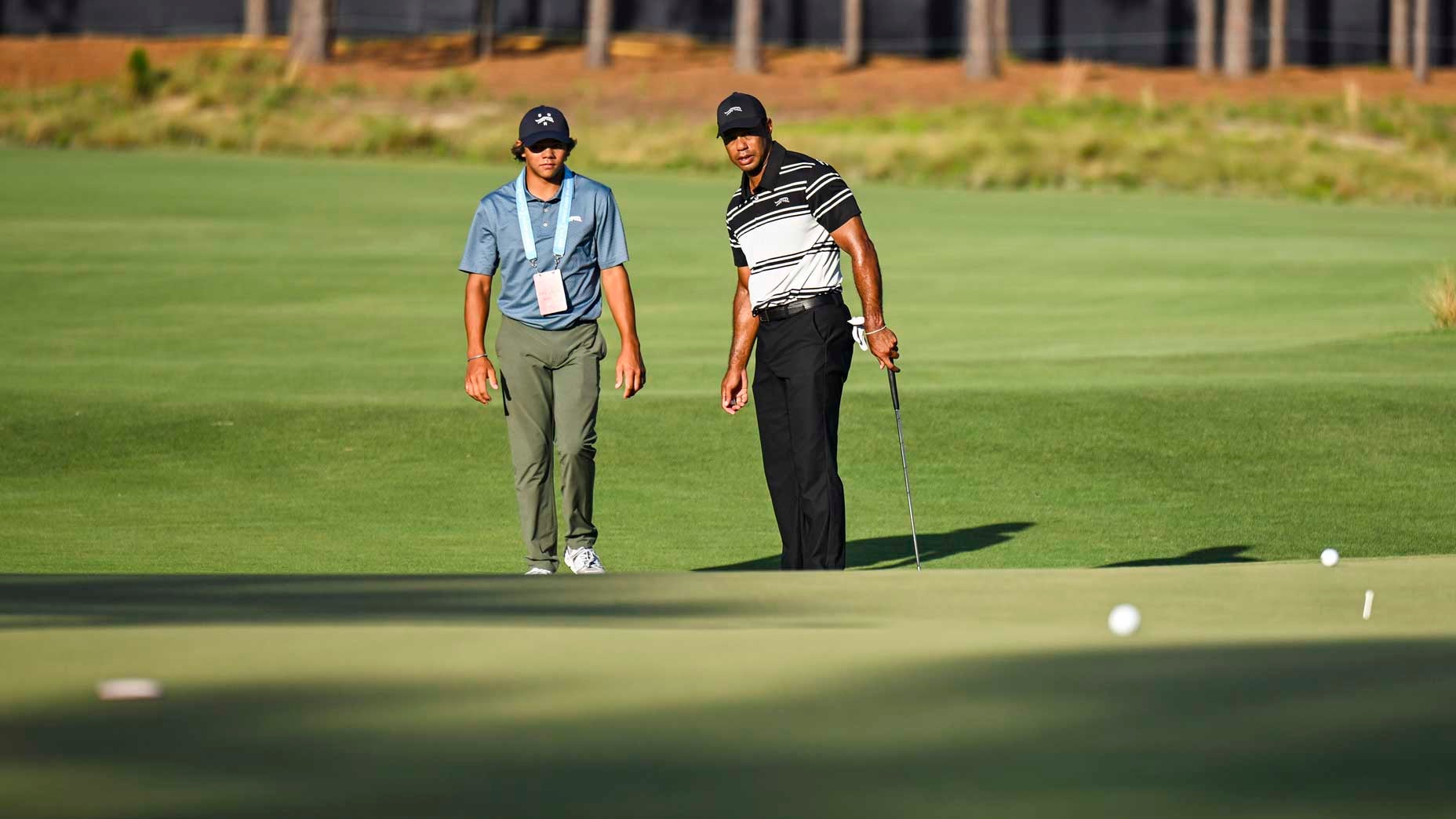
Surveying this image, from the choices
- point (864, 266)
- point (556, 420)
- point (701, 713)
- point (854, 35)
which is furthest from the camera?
point (854, 35)

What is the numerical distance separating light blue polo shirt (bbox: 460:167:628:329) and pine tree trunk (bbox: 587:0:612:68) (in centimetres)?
4576

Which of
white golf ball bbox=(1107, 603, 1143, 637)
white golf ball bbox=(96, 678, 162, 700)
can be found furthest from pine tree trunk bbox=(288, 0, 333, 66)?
→ white golf ball bbox=(96, 678, 162, 700)

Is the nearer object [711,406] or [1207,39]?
[711,406]

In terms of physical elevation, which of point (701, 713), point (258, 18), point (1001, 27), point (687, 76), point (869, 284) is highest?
point (258, 18)

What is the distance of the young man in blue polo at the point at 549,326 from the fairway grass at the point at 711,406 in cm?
73

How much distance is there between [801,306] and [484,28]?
5116 centimetres

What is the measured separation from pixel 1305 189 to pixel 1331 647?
117 feet

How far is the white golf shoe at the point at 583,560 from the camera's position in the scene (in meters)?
8.90

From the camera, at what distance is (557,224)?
8.96m

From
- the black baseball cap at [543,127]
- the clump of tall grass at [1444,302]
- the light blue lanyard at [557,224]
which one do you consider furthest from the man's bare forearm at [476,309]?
the clump of tall grass at [1444,302]

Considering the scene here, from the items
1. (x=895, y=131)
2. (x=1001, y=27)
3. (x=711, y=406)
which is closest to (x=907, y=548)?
(x=711, y=406)

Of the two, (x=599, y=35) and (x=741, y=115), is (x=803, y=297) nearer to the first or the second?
(x=741, y=115)

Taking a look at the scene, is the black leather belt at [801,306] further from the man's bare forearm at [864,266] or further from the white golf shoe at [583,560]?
the white golf shoe at [583,560]

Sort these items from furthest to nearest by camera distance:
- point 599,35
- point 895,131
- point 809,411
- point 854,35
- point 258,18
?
point 854,35, point 258,18, point 599,35, point 895,131, point 809,411
